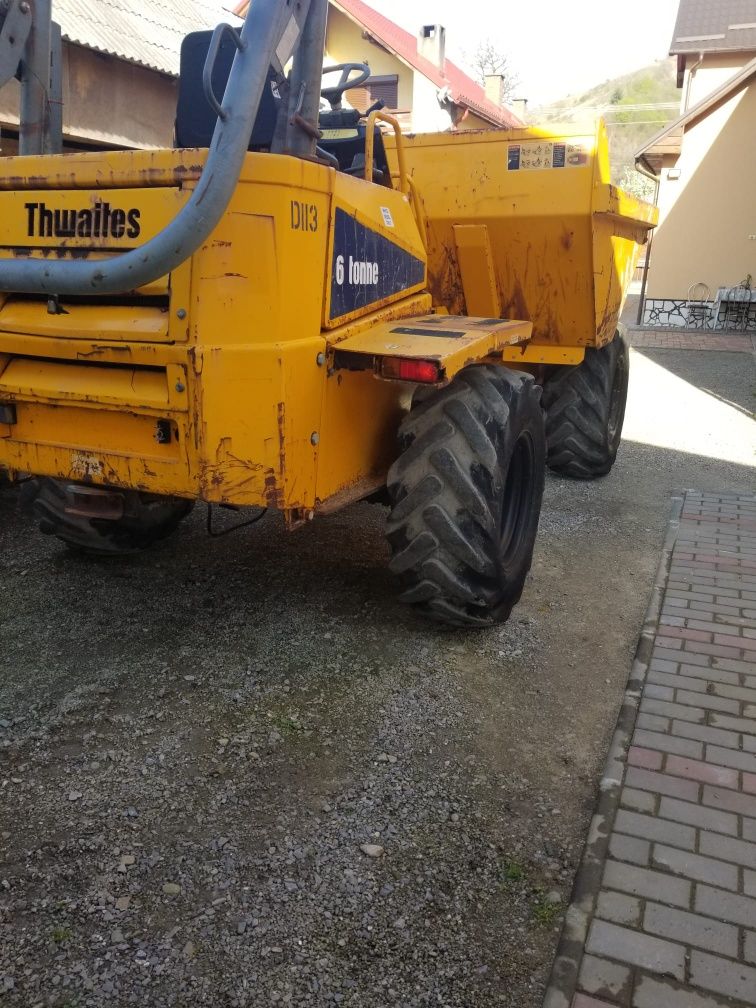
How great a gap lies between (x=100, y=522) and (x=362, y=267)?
187 cm

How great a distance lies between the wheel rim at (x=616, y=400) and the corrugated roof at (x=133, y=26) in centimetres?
575

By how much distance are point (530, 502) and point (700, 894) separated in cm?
212

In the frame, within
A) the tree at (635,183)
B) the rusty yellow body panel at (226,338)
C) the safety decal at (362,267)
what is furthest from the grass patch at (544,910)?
the tree at (635,183)

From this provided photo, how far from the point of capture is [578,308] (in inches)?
201

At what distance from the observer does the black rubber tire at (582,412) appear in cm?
598

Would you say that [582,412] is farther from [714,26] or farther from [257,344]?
[714,26]

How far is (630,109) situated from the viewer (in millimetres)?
72312

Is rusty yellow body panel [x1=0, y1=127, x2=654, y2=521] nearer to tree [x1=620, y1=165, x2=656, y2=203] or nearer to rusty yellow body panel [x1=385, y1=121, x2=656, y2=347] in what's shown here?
rusty yellow body panel [x1=385, y1=121, x2=656, y2=347]

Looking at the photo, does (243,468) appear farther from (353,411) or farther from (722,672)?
(722,672)

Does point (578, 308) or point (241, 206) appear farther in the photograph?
point (578, 308)

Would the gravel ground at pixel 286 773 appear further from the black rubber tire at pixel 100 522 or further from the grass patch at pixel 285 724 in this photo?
the black rubber tire at pixel 100 522

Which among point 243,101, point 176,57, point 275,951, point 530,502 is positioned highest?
point 176,57

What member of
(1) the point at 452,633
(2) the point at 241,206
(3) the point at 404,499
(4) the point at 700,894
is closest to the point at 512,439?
(3) the point at 404,499

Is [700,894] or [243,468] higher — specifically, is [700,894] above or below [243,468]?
below
